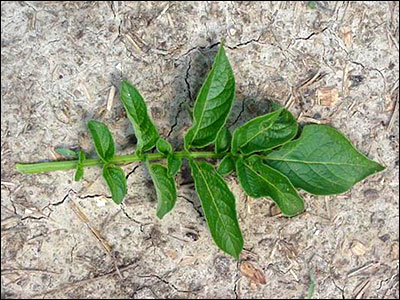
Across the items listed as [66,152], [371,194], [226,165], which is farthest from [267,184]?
[66,152]

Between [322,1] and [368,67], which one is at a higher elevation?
[322,1]

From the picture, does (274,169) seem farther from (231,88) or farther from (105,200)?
(105,200)

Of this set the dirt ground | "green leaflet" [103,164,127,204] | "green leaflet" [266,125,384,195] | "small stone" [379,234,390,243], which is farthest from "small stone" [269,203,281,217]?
"green leaflet" [103,164,127,204]

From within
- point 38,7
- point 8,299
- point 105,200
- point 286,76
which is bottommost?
point 8,299

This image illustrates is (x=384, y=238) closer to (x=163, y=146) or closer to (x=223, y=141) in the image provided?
(x=223, y=141)

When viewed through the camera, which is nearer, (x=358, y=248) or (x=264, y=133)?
(x=264, y=133)

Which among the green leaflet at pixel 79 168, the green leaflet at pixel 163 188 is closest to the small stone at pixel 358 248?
the green leaflet at pixel 163 188

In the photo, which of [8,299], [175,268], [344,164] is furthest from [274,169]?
[8,299]
